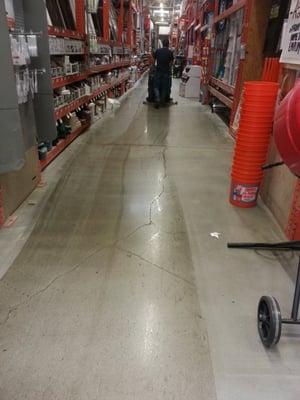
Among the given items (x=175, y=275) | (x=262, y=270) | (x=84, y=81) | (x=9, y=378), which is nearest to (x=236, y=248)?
(x=262, y=270)

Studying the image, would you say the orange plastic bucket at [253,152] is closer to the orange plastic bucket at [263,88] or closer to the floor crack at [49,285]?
the orange plastic bucket at [263,88]

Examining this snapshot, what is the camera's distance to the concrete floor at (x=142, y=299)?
1.33 metres

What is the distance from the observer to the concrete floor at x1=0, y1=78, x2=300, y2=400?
133cm

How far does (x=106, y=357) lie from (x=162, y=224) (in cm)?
124

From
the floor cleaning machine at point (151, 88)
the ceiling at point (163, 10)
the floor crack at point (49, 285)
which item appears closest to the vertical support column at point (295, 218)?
the floor crack at point (49, 285)

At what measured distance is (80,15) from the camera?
4680mm

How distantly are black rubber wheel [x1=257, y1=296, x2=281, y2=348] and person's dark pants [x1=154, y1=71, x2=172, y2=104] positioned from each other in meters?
7.06

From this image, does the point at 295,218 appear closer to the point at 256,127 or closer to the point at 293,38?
the point at 256,127

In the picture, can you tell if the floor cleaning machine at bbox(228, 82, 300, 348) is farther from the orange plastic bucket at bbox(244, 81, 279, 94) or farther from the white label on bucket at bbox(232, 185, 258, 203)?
the white label on bucket at bbox(232, 185, 258, 203)

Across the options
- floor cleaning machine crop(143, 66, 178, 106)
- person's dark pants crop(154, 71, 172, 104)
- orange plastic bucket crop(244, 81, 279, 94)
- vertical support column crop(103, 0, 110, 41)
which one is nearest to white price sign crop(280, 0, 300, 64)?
orange plastic bucket crop(244, 81, 279, 94)

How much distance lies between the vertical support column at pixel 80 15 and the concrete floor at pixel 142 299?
9.01 feet

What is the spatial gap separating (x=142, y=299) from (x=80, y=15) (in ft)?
14.5

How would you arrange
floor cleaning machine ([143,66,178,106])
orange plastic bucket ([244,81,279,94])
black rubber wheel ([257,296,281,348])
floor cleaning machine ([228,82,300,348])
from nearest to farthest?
floor cleaning machine ([228,82,300,348]) → black rubber wheel ([257,296,281,348]) → orange plastic bucket ([244,81,279,94]) → floor cleaning machine ([143,66,178,106])

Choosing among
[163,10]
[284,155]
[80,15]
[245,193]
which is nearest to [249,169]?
[245,193]
